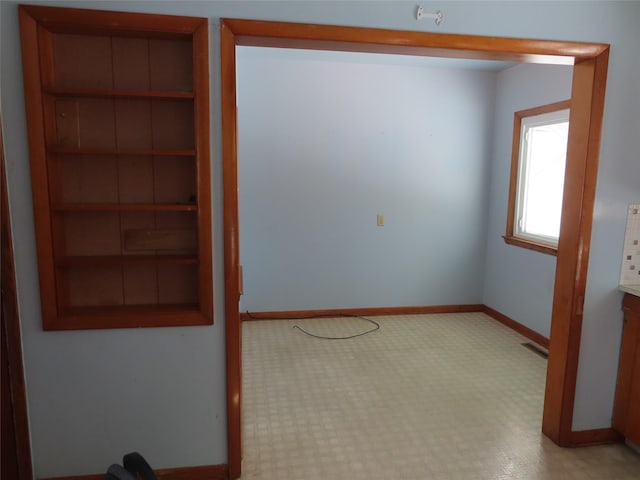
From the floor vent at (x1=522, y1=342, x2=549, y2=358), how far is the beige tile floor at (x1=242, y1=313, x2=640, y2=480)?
6cm

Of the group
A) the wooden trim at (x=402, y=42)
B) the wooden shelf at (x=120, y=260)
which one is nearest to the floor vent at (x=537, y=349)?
the wooden trim at (x=402, y=42)

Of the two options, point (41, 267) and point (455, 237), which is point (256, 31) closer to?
point (41, 267)

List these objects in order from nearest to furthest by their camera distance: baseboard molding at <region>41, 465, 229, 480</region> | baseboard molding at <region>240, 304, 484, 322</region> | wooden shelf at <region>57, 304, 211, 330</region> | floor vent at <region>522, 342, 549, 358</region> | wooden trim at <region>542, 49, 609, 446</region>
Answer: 1. wooden shelf at <region>57, 304, 211, 330</region>
2. baseboard molding at <region>41, 465, 229, 480</region>
3. wooden trim at <region>542, 49, 609, 446</region>
4. floor vent at <region>522, 342, 549, 358</region>
5. baseboard molding at <region>240, 304, 484, 322</region>

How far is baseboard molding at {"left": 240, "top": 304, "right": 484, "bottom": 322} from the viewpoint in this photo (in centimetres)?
441

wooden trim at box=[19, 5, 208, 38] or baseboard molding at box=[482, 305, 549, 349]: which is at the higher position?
wooden trim at box=[19, 5, 208, 38]

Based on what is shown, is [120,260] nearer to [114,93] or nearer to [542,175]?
A: [114,93]

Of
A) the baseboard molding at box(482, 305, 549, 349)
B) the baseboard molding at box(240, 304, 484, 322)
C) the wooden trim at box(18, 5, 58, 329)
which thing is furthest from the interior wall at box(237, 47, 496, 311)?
the wooden trim at box(18, 5, 58, 329)

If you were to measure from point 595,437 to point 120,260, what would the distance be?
2.67m

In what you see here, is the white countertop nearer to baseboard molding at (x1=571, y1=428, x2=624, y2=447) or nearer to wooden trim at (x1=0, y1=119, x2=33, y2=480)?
baseboard molding at (x1=571, y1=428, x2=624, y2=447)

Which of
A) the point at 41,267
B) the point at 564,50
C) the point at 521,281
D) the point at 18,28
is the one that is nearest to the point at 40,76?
the point at 18,28

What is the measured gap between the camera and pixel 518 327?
4.18m

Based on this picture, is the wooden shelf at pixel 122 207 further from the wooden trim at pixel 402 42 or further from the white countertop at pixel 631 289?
the white countertop at pixel 631 289

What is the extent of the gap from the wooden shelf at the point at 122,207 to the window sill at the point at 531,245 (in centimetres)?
296

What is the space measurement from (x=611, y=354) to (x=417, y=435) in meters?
1.15
